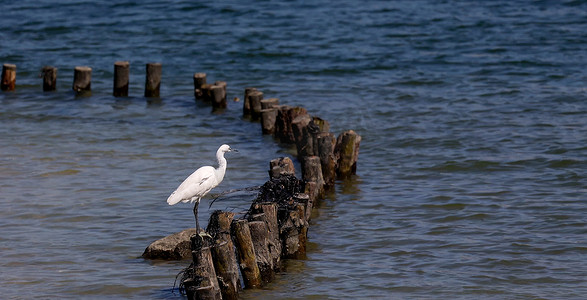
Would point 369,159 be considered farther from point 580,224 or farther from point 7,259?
point 7,259

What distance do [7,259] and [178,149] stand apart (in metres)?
A: 6.60

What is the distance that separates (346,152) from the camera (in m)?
14.5

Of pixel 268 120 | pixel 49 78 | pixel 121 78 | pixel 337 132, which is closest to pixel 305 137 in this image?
pixel 268 120

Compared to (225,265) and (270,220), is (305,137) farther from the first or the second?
(225,265)

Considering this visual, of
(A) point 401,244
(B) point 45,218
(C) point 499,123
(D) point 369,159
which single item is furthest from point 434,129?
(B) point 45,218

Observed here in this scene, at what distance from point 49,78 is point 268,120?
26.5 ft

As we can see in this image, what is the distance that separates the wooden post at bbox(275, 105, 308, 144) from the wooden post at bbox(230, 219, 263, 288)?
24.4 ft

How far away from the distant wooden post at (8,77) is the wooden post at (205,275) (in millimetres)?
15809

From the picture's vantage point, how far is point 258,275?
9.38 m

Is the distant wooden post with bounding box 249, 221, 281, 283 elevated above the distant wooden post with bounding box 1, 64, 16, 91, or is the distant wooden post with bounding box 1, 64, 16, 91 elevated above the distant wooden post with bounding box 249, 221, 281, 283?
the distant wooden post with bounding box 1, 64, 16, 91

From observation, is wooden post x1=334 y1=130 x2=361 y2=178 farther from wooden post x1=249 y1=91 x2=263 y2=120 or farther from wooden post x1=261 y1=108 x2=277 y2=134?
wooden post x1=249 y1=91 x2=263 y2=120

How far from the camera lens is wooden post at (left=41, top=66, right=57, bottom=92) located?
22.5m

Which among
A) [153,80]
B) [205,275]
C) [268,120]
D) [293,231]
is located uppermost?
[153,80]

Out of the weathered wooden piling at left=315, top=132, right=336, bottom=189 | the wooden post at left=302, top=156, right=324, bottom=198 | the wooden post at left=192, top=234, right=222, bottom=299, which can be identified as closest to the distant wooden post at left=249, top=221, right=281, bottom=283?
the wooden post at left=192, top=234, right=222, bottom=299
